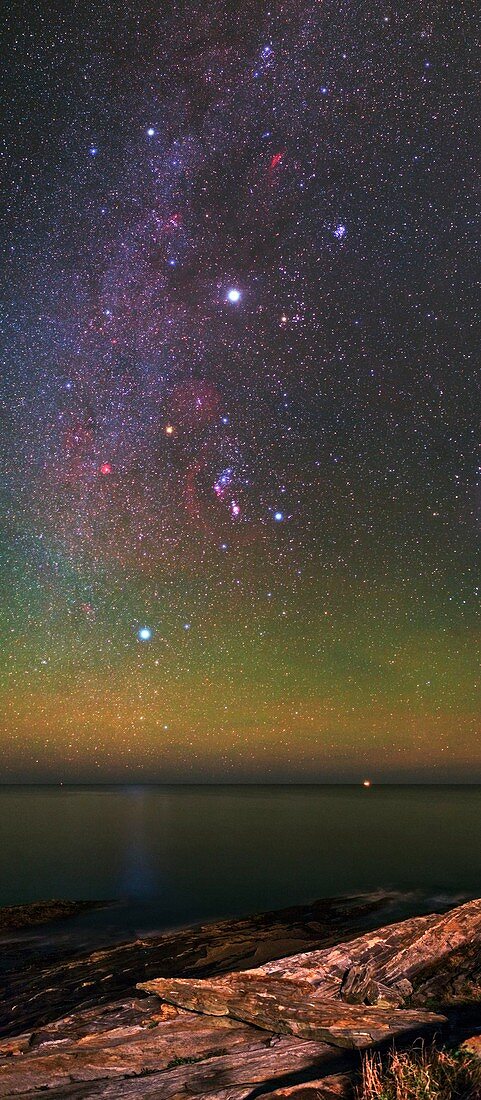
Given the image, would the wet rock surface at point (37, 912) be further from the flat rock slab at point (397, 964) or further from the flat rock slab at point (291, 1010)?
the flat rock slab at point (397, 964)

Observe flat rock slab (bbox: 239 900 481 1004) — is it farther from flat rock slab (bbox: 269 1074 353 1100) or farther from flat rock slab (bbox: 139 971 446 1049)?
flat rock slab (bbox: 269 1074 353 1100)

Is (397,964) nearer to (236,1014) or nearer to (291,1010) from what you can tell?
(291,1010)

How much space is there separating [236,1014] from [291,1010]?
3.63 feet

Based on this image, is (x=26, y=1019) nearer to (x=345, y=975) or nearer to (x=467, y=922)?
(x=345, y=975)

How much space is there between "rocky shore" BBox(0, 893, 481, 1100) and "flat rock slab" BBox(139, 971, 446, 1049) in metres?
0.03

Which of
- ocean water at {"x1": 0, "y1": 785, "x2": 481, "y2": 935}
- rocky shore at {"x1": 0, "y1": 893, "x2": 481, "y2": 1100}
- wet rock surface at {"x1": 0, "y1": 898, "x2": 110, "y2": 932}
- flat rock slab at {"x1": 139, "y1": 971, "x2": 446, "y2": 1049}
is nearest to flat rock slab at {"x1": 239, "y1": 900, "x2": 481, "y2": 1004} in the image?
rocky shore at {"x1": 0, "y1": 893, "x2": 481, "y2": 1100}

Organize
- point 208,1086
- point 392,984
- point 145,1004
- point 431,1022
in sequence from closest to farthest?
point 208,1086 < point 431,1022 < point 145,1004 < point 392,984

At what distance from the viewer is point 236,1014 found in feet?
39.4

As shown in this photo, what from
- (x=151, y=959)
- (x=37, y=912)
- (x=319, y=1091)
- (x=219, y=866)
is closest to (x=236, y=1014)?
(x=319, y=1091)

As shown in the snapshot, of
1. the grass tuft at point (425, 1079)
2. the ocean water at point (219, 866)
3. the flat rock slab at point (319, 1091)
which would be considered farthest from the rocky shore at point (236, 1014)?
the ocean water at point (219, 866)

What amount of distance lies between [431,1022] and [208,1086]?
5027 mm

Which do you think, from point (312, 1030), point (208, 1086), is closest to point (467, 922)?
point (312, 1030)

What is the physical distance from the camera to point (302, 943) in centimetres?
2238

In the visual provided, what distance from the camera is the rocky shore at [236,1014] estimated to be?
30.7ft
